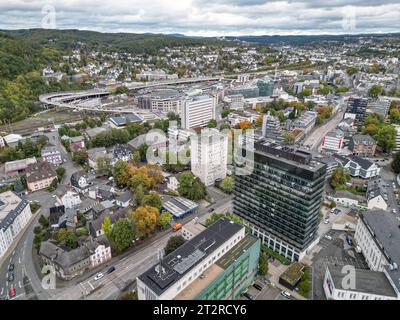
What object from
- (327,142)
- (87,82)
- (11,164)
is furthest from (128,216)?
(87,82)

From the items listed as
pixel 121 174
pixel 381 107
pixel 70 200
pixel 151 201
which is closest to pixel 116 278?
pixel 151 201

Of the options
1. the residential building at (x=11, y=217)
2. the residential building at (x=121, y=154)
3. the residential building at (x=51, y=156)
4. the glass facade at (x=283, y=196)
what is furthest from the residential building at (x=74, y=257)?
the residential building at (x=51, y=156)

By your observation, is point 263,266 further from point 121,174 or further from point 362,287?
point 121,174

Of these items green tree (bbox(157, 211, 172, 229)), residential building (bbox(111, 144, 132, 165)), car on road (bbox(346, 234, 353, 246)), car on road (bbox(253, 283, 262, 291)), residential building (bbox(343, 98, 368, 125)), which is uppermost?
residential building (bbox(343, 98, 368, 125))

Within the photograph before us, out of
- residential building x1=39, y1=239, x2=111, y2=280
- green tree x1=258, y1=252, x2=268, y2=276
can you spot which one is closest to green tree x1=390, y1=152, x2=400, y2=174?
green tree x1=258, y1=252, x2=268, y2=276

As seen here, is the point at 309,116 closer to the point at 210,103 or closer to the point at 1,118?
the point at 210,103

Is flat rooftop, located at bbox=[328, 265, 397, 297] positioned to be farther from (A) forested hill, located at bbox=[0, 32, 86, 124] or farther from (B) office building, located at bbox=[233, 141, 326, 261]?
(A) forested hill, located at bbox=[0, 32, 86, 124]
